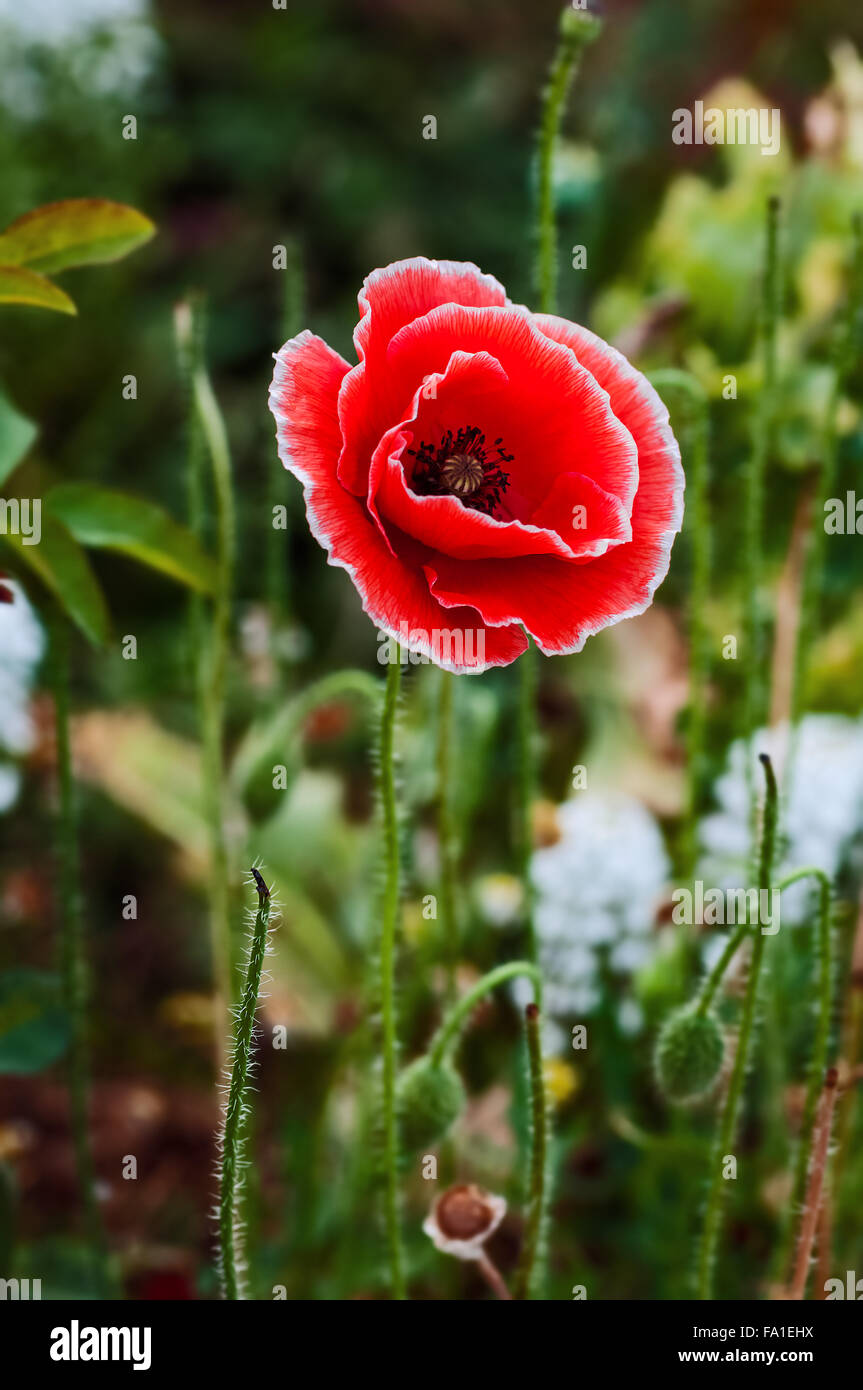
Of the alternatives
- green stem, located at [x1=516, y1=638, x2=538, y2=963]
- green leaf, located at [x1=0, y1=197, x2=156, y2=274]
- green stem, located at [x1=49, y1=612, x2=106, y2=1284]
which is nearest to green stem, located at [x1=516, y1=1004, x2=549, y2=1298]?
green stem, located at [x1=516, y1=638, x2=538, y2=963]

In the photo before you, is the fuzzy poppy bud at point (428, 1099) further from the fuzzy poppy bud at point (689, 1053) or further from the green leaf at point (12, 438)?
the green leaf at point (12, 438)

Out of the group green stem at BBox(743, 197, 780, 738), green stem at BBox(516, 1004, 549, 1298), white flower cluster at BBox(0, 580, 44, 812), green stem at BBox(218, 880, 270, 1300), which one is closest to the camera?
green stem at BBox(218, 880, 270, 1300)

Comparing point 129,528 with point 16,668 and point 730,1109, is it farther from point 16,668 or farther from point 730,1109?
point 730,1109

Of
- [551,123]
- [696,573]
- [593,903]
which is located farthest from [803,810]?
[551,123]

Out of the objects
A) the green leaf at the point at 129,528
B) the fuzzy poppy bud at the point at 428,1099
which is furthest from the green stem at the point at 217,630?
the fuzzy poppy bud at the point at 428,1099

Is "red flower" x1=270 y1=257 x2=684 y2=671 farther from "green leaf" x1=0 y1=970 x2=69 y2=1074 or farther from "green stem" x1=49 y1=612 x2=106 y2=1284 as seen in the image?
"green leaf" x1=0 y1=970 x2=69 y2=1074

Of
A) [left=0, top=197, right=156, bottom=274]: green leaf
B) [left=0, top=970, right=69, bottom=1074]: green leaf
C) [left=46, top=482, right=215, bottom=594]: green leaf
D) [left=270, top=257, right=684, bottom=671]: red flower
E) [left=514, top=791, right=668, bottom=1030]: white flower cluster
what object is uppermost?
[left=0, top=197, right=156, bottom=274]: green leaf
